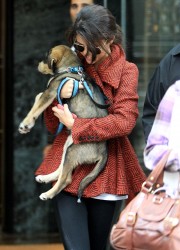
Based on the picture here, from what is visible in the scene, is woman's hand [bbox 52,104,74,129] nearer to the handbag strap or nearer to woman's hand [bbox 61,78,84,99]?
woman's hand [bbox 61,78,84,99]

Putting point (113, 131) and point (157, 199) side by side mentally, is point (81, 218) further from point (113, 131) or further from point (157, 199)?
point (157, 199)

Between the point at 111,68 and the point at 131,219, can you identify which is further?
the point at 111,68

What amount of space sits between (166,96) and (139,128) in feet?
10.8

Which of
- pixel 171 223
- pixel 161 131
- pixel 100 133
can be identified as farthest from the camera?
pixel 100 133

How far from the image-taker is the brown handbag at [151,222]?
362cm

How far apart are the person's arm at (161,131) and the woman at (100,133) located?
0.61 meters

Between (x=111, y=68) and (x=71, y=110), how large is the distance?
337mm

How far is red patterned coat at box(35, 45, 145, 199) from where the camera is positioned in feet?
15.1

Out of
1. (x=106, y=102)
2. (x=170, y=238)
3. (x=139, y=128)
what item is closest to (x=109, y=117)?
(x=106, y=102)

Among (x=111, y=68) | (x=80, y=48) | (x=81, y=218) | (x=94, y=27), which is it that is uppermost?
(x=94, y=27)

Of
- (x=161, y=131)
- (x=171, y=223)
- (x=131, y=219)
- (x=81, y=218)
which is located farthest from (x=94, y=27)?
(x=171, y=223)

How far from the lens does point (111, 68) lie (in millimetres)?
4785

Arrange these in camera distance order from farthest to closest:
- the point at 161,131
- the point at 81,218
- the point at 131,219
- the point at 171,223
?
the point at 81,218 < the point at 161,131 < the point at 131,219 < the point at 171,223

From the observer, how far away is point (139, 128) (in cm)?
729
